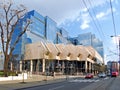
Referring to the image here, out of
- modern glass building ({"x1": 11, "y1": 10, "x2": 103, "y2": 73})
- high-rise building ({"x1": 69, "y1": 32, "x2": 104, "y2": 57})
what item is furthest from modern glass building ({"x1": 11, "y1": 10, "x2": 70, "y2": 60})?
high-rise building ({"x1": 69, "y1": 32, "x2": 104, "y2": 57})

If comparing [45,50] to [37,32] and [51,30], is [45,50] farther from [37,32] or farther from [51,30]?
[51,30]

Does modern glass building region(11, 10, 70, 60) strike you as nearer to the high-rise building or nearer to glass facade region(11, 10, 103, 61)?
glass facade region(11, 10, 103, 61)

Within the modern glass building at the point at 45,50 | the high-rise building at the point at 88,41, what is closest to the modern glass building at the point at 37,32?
the modern glass building at the point at 45,50

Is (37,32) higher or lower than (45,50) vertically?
higher

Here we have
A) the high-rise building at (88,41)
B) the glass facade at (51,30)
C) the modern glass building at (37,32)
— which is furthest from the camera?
the high-rise building at (88,41)

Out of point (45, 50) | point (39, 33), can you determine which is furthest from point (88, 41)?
point (45, 50)

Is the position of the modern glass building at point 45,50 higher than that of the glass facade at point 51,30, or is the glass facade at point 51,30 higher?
the glass facade at point 51,30

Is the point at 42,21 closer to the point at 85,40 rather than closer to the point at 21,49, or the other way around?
the point at 21,49

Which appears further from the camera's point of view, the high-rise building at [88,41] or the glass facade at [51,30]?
the high-rise building at [88,41]

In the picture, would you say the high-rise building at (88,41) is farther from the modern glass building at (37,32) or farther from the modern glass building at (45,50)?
the modern glass building at (37,32)

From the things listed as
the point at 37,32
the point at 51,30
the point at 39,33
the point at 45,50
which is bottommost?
the point at 45,50

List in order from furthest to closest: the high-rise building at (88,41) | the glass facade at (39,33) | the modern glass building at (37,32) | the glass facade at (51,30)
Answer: the high-rise building at (88,41) < the glass facade at (51,30) < the glass facade at (39,33) < the modern glass building at (37,32)

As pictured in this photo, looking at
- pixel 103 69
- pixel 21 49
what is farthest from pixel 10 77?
pixel 103 69

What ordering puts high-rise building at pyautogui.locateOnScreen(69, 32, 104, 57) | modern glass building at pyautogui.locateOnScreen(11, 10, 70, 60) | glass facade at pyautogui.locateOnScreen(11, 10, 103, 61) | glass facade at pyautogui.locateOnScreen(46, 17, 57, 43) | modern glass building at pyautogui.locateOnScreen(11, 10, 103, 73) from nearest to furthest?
modern glass building at pyautogui.locateOnScreen(11, 10, 70, 60) < glass facade at pyautogui.locateOnScreen(11, 10, 103, 61) < modern glass building at pyautogui.locateOnScreen(11, 10, 103, 73) < glass facade at pyautogui.locateOnScreen(46, 17, 57, 43) < high-rise building at pyautogui.locateOnScreen(69, 32, 104, 57)
